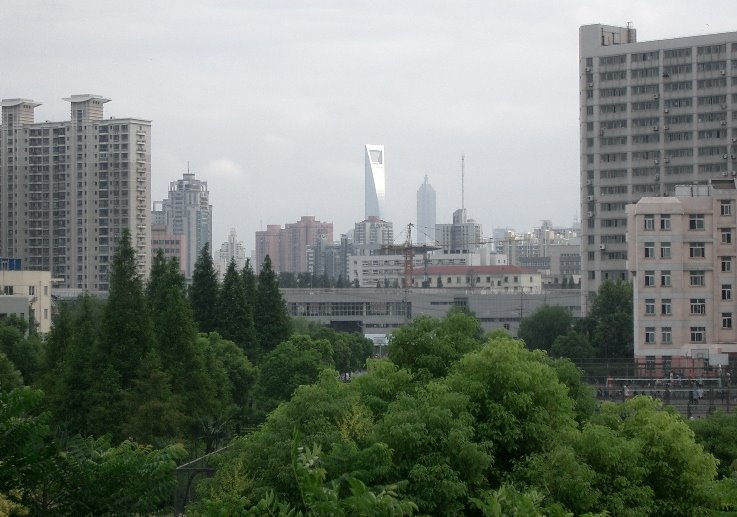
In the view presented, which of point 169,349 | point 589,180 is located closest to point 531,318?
point 589,180

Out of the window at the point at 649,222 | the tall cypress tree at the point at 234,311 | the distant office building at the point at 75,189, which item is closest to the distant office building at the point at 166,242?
the distant office building at the point at 75,189

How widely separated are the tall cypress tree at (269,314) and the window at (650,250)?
16.0 metres

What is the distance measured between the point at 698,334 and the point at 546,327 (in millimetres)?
27373

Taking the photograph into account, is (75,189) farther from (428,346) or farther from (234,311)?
(428,346)

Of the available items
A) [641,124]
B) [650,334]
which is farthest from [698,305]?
[641,124]

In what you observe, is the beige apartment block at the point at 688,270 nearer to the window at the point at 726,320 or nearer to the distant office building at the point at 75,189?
the window at the point at 726,320

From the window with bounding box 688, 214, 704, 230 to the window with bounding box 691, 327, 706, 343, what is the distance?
3.73 m

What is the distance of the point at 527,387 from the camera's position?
23.0 meters

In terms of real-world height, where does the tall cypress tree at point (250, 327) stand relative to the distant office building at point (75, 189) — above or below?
below

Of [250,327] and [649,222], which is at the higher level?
[649,222]

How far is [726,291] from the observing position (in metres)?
48.0

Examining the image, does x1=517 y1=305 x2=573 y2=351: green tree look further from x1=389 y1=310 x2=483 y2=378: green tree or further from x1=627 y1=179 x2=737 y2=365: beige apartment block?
x1=389 y1=310 x2=483 y2=378: green tree

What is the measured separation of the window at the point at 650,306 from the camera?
4856 centimetres

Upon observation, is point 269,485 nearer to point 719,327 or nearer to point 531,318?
point 719,327
